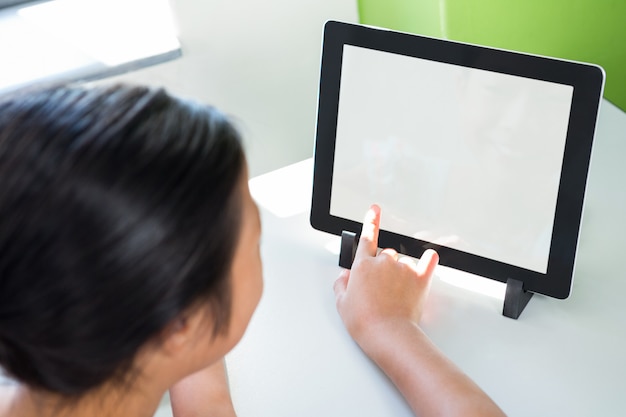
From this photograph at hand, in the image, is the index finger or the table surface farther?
the index finger

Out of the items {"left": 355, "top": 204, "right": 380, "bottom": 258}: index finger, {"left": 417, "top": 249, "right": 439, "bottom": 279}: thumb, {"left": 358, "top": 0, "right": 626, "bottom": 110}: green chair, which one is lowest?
{"left": 417, "top": 249, "right": 439, "bottom": 279}: thumb

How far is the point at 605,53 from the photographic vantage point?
1197 mm

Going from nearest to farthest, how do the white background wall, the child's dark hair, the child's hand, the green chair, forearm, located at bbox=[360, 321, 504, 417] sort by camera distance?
the child's dark hair → forearm, located at bbox=[360, 321, 504, 417] → the child's hand → the green chair → the white background wall

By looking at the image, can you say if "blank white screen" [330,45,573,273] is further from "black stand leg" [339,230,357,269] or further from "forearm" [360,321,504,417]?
"forearm" [360,321,504,417]

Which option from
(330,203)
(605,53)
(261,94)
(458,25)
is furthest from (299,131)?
(330,203)

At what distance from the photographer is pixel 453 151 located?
803 millimetres

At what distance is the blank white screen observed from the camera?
2.49ft

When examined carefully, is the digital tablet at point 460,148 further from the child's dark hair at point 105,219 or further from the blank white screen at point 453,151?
the child's dark hair at point 105,219

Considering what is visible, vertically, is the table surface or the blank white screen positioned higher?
the blank white screen

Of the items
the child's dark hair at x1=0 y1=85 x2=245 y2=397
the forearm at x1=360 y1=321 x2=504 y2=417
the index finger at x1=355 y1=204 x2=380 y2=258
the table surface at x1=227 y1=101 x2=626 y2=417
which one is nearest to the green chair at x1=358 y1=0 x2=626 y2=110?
the table surface at x1=227 y1=101 x2=626 y2=417

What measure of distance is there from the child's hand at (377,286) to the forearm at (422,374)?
2 cm

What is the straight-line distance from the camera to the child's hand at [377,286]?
0.79m

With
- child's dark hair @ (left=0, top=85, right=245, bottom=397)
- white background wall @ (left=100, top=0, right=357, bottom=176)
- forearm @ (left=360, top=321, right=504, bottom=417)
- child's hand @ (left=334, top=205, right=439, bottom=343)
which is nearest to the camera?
child's dark hair @ (left=0, top=85, right=245, bottom=397)

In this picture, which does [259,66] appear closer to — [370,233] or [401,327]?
[370,233]
